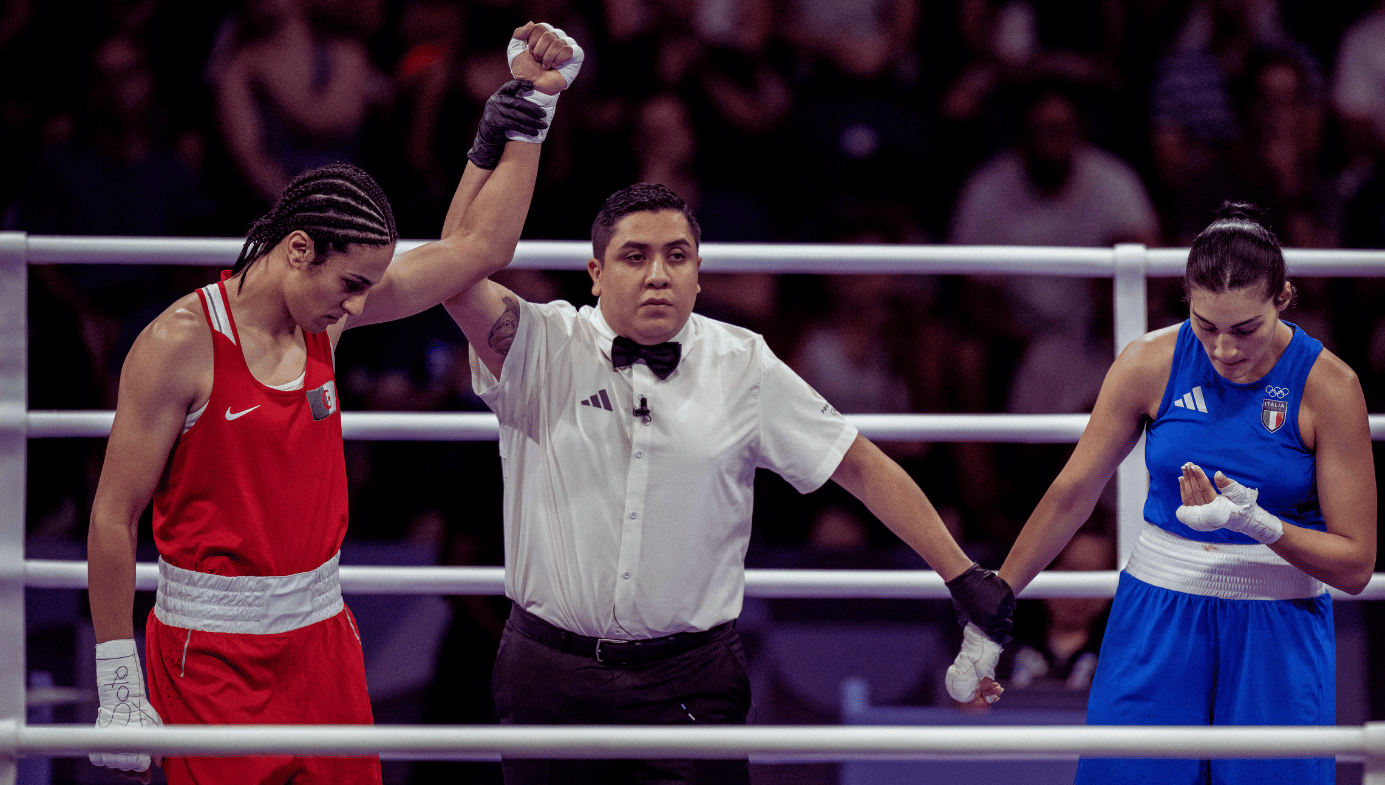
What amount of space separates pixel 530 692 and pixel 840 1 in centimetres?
306

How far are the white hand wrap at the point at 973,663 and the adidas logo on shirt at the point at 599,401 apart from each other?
73 cm

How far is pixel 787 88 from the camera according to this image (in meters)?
4.16

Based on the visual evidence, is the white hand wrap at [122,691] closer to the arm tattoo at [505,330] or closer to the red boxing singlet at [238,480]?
the red boxing singlet at [238,480]

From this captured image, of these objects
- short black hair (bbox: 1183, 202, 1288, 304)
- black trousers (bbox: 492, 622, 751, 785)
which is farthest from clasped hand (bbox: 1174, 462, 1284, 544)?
black trousers (bbox: 492, 622, 751, 785)

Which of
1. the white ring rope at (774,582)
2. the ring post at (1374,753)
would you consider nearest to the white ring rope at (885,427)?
the white ring rope at (774,582)

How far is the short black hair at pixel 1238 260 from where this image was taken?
1894 millimetres

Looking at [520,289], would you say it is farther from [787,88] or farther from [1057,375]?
[1057,375]

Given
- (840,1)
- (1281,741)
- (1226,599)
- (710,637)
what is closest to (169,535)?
(710,637)

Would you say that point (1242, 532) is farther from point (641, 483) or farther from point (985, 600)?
point (641, 483)

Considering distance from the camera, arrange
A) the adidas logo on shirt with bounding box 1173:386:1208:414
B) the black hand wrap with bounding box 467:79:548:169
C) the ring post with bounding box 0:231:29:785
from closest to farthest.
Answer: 1. the adidas logo on shirt with bounding box 1173:386:1208:414
2. the black hand wrap with bounding box 467:79:548:169
3. the ring post with bounding box 0:231:29:785

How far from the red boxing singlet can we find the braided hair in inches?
4.7

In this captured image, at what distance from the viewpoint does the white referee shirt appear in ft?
6.43

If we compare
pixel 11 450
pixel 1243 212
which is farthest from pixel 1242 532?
pixel 11 450

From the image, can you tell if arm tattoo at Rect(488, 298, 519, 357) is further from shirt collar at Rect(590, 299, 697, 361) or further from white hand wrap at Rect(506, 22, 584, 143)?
white hand wrap at Rect(506, 22, 584, 143)
